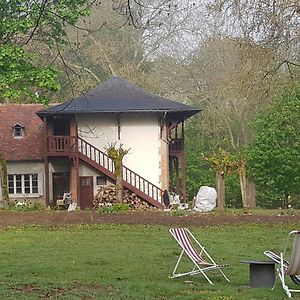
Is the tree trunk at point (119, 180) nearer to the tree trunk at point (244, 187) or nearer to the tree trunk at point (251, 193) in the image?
the tree trunk at point (244, 187)

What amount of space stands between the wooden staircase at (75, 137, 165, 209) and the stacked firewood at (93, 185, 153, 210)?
0.42 metres

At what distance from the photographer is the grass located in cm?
1244

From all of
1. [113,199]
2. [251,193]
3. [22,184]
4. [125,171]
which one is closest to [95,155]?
[125,171]

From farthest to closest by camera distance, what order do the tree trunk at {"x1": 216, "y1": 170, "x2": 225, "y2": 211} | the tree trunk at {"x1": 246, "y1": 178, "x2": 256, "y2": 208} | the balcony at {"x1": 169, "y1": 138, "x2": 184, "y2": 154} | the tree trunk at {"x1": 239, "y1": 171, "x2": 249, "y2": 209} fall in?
the tree trunk at {"x1": 246, "y1": 178, "x2": 256, "y2": 208}, the balcony at {"x1": 169, "y1": 138, "x2": 184, "y2": 154}, the tree trunk at {"x1": 239, "y1": 171, "x2": 249, "y2": 209}, the tree trunk at {"x1": 216, "y1": 170, "x2": 225, "y2": 211}

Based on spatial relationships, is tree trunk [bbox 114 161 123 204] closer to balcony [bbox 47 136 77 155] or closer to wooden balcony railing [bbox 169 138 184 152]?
balcony [bbox 47 136 77 155]

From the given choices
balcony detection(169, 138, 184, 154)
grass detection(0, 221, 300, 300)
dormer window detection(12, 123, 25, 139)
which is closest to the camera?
grass detection(0, 221, 300, 300)

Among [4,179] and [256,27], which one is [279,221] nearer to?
[256,27]

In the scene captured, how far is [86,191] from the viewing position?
131ft

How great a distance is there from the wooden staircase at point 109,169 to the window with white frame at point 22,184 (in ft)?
11.8

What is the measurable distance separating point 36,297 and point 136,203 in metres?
26.8

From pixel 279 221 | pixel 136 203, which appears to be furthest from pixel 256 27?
pixel 136 203

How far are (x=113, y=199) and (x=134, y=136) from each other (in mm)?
3426

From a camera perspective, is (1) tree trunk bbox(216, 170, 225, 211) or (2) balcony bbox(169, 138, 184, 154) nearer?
(1) tree trunk bbox(216, 170, 225, 211)

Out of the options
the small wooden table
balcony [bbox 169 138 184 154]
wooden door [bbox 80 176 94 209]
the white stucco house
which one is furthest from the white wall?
the small wooden table
